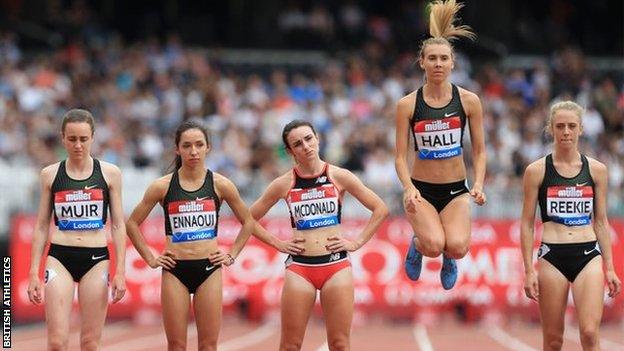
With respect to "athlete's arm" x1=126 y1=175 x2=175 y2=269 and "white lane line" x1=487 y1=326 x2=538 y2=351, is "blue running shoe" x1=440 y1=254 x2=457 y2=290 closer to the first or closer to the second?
"athlete's arm" x1=126 y1=175 x2=175 y2=269

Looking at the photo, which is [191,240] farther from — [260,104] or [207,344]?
[260,104]

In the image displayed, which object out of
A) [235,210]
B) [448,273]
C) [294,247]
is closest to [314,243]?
[294,247]

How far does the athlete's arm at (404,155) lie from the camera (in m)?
9.96

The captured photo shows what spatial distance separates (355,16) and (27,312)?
10431 millimetres

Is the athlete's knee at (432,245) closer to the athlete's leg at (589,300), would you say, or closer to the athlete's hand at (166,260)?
the athlete's leg at (589,300)

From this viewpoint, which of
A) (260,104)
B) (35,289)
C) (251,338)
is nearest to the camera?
(35,289)

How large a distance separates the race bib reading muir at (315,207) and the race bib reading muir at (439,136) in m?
0.93

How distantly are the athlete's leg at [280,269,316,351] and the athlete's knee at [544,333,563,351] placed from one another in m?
1.80

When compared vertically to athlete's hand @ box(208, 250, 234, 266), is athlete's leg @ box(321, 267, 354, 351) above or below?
below

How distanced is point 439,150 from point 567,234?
3.97 ft

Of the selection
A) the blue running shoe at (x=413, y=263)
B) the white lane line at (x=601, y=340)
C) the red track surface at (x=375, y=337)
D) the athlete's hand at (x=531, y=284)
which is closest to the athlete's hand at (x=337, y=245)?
the blue running shoe at (x=413, y=263)

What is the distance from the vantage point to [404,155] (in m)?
10.1

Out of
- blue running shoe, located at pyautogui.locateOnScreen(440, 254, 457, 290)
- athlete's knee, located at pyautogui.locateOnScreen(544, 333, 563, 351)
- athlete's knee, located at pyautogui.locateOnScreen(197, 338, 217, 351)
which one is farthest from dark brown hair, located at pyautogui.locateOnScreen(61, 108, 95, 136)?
athlete's knee, located at pyautogui.locateOnScreen(544, 333, 563, 351)

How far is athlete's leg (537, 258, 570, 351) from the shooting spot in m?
9.74
